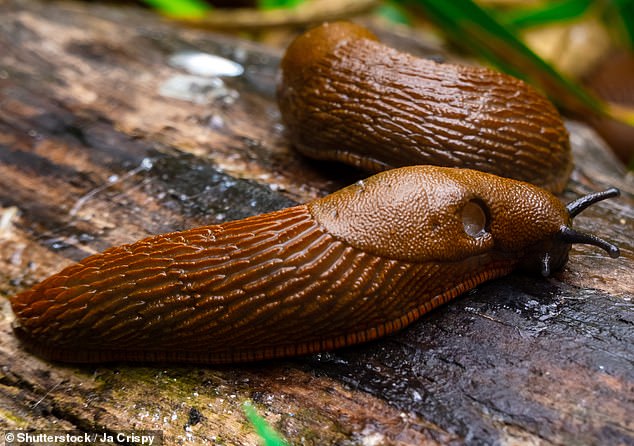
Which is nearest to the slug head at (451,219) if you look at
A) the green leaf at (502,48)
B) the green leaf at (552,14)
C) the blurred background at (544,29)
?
the green leaf at (502,48)

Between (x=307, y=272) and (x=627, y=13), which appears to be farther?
(x=627, y=13)

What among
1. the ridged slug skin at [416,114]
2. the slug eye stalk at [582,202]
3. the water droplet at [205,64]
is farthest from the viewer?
the water droplet at [205,64]

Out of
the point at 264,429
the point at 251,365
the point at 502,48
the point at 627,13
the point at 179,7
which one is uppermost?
the point at 627,13

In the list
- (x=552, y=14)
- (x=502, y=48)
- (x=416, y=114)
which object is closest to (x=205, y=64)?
(x=416, y=114)

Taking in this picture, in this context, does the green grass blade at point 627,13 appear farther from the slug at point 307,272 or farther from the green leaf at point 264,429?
the green leaf at point 264,429

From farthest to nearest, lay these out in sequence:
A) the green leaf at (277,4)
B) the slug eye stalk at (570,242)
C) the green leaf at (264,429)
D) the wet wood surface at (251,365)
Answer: the green leaf at (277,4) < the slug eye stalk at (570,242) < the wet wood surface at (251,365) < the green leaf at (264,429)

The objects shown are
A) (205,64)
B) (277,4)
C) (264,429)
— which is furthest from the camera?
(277,4)

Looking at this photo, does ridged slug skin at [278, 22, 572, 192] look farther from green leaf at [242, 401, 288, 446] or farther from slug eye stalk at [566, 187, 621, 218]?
green leaf at [242, 401, 288, 446]

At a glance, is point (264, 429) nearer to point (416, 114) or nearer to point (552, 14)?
point (416, 114)
